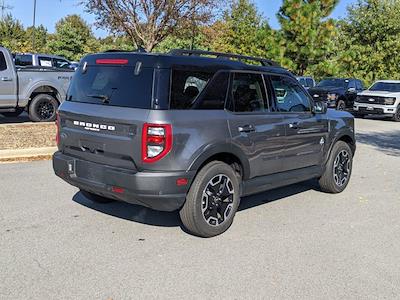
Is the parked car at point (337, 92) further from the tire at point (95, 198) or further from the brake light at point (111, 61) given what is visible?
the brake light at point (111, 61)

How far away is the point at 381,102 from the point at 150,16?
404 inches

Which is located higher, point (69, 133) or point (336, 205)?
point (69, 133)

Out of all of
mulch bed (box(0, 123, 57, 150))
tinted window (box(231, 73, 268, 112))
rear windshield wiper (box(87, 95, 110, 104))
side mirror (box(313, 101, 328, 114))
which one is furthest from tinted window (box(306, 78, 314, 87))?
rear windshield wiper (box(87, 95, 110, 104))

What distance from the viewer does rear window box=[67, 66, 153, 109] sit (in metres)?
4.28

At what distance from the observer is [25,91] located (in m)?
12.2

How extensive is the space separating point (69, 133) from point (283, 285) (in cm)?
266

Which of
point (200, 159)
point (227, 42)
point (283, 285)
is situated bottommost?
point (283, 285)

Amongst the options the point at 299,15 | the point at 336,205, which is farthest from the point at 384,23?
the point at 336,205

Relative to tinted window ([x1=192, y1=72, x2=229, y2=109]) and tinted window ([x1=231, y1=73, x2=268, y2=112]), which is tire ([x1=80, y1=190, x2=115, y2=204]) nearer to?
tinted window ([x1=192, y1=72, x2=229, y2=109])

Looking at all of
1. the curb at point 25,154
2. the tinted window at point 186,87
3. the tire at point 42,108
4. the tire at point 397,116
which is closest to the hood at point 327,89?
the tire at point 397,116

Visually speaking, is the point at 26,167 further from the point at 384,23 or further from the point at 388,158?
the point at 384,23

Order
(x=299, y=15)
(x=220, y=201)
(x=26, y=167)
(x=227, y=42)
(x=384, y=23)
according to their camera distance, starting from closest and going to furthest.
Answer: (x=220, y=201), (x=26, y=167), (x=299, y=15), (x=384, y=23), (x=227, y=42)

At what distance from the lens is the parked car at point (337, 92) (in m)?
20.0

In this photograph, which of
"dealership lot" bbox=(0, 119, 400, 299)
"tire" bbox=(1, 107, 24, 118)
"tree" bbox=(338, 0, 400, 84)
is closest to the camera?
"dealership lot" bbox=(0, 119, 400, 299)
